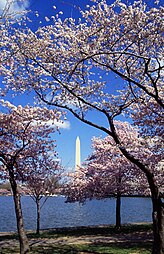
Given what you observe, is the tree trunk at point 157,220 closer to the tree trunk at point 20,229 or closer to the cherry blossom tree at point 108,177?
the tree trunk at point 20,229

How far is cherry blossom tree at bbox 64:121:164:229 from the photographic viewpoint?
18.9 m

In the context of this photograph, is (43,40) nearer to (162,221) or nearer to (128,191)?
(162,221)

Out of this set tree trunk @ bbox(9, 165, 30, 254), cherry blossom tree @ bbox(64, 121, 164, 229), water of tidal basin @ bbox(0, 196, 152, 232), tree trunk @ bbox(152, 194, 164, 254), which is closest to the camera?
tree trunk @ bbox(152, 194, 164, 254)

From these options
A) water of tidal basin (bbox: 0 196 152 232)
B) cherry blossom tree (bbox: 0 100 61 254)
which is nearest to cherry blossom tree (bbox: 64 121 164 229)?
water of tidal basin (bbox: 0 196 152 232)

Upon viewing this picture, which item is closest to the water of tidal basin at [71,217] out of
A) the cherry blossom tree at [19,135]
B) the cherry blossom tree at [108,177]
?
the cherry blossom tree at [108,177]

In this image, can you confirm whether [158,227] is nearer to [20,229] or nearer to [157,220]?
[157,220]

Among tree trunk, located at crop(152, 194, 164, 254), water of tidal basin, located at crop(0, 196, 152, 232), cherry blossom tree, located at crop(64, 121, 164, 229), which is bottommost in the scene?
water of tidal basin, located at crop(0, 196, 152, 232)

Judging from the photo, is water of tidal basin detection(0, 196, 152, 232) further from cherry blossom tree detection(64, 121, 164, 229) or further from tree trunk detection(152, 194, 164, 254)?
tree trunk detection(152, 194, 164, 254)

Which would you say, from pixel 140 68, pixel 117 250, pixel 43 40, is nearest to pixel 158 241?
pixel 117 250

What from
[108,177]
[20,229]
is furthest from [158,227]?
[108,177]

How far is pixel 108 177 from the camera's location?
19.4 metres

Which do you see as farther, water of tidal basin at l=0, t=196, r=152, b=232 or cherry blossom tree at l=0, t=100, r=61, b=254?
water of tidal basin at l=0, t=196, r=152, b=232

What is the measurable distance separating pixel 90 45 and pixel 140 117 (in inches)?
134

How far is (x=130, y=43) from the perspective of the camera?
8547mm
